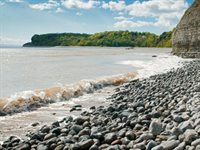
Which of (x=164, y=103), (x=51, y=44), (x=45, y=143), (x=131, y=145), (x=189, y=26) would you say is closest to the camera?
(x=131, y=145)

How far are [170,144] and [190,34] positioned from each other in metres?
38.5

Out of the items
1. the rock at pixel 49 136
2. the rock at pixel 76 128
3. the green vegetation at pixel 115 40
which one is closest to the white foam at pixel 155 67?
the rock at pixel 76 128

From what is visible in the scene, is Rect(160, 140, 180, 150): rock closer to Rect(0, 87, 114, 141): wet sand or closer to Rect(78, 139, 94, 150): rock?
Rect(78, 139, 94, 150): rock

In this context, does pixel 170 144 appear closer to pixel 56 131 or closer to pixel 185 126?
pixel 185 126

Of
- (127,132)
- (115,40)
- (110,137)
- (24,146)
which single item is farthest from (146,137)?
(115,40)

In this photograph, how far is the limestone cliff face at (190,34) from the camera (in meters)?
40.3

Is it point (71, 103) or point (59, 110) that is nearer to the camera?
point (59, 110)

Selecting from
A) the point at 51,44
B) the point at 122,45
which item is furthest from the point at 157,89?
the point at 51,44

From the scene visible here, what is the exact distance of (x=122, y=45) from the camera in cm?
18312

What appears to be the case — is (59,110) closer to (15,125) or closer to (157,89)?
(15,125)

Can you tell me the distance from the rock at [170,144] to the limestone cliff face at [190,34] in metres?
35.8

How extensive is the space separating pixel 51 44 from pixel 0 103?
614ft

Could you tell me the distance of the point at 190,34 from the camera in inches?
1658

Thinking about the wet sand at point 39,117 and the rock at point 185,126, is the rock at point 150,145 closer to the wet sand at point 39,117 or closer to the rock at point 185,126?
the rock at point 185,126
